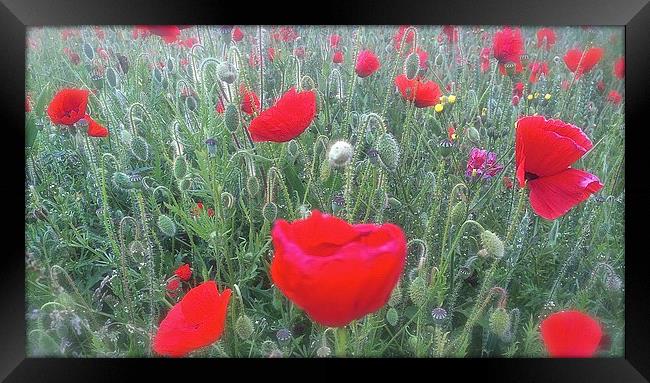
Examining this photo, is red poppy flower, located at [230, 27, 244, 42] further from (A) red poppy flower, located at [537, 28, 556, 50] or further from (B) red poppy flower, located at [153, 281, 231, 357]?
(A) red poppy flower, located at [537, 28, 556, 50]

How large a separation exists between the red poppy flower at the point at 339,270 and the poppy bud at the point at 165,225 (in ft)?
1.11

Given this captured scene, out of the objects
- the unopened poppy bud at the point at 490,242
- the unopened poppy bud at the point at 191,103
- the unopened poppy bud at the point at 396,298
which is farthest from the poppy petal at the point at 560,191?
the unopened poppy bud at the point at 191,103

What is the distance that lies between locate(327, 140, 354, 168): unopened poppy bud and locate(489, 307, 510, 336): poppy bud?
44cm

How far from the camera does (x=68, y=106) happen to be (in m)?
1.35

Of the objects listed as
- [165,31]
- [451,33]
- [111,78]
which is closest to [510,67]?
[451,33]

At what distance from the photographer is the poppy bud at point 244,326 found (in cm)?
135

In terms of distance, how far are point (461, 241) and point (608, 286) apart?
0.32 m

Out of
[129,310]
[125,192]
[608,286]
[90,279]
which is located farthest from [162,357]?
[608,286]

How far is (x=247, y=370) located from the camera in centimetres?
136

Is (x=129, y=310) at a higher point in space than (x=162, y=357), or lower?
higher

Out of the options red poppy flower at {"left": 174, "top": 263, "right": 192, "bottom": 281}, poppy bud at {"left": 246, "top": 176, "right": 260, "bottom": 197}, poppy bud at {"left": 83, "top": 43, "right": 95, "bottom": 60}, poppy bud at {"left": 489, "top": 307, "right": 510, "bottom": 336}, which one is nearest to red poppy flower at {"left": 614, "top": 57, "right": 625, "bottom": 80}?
poppy bud at {"left": 489, "top": 307, "right": 510, "bottom": 336}
